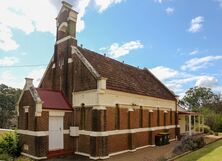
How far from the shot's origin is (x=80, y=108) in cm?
2094

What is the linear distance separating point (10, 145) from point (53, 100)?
5.03 metres

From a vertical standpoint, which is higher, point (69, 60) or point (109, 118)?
point (69, 60)

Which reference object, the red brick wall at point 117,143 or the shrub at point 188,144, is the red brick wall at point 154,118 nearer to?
the shrub at point 188,144

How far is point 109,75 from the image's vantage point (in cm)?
2222

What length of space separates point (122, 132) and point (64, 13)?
1199 cm

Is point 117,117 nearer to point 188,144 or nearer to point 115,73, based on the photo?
point 115,73

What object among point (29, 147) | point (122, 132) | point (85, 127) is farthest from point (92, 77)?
point (29, 147)

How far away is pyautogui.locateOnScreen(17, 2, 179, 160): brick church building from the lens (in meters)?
19.2

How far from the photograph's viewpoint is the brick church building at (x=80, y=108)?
19203 millimetres

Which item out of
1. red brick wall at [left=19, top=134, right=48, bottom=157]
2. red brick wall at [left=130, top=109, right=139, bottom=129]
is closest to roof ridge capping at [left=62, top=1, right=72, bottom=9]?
red brick wall at [left=130, top=109, right=139, bottom=129]

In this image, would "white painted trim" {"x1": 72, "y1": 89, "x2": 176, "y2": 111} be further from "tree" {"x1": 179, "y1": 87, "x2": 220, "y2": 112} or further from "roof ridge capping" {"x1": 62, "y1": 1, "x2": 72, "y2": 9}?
"tree" {"x1": 179, "y1": 87, "x2": 220, "y2": 112}

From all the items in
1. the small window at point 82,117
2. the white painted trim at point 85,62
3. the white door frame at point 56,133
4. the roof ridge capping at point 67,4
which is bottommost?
the white door frame at point 56,133

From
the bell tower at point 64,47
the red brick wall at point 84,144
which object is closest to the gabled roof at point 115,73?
the bell tower at point 64,47

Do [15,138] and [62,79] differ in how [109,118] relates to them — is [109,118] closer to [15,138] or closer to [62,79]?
[62,79]
